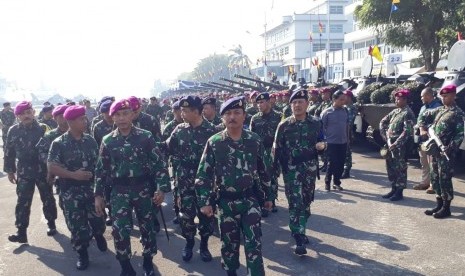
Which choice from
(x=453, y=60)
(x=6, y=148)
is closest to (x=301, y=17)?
(x=453, y=60)

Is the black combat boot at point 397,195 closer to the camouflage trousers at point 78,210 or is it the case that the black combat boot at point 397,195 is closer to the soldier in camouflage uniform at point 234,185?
Answer: the soldier in camouflage uniform at point 234,185

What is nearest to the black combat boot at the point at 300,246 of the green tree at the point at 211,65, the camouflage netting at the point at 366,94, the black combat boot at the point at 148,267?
the black combat boot at the point at 148,267

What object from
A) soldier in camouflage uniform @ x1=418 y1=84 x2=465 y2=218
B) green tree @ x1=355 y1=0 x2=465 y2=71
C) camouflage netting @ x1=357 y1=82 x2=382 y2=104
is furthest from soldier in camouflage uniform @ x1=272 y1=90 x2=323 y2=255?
green tree @ x1=355 y1=0 x2=465 y2=71

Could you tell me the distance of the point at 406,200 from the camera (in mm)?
7285

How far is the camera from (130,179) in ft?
14.3

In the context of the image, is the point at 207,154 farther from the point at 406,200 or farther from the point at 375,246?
the point at 406,200

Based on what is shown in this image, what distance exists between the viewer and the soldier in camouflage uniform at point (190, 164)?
16.5 feet

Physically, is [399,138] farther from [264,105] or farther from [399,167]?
[264,105]

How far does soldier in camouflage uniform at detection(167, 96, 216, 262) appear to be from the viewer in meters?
5.04

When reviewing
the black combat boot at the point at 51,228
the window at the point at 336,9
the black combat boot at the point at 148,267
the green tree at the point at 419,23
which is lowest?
the black combat boot at the point at 51,228

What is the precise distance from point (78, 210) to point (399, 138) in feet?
15.9

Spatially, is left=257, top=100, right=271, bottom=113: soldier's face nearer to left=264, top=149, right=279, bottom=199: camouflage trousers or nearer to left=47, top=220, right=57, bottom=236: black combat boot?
left=264, top=149, right=279, bottom=199: camouflage trousers

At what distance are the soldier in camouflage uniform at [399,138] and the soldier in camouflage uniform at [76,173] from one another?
4.64 meters

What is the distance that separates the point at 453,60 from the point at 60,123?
338 inches
